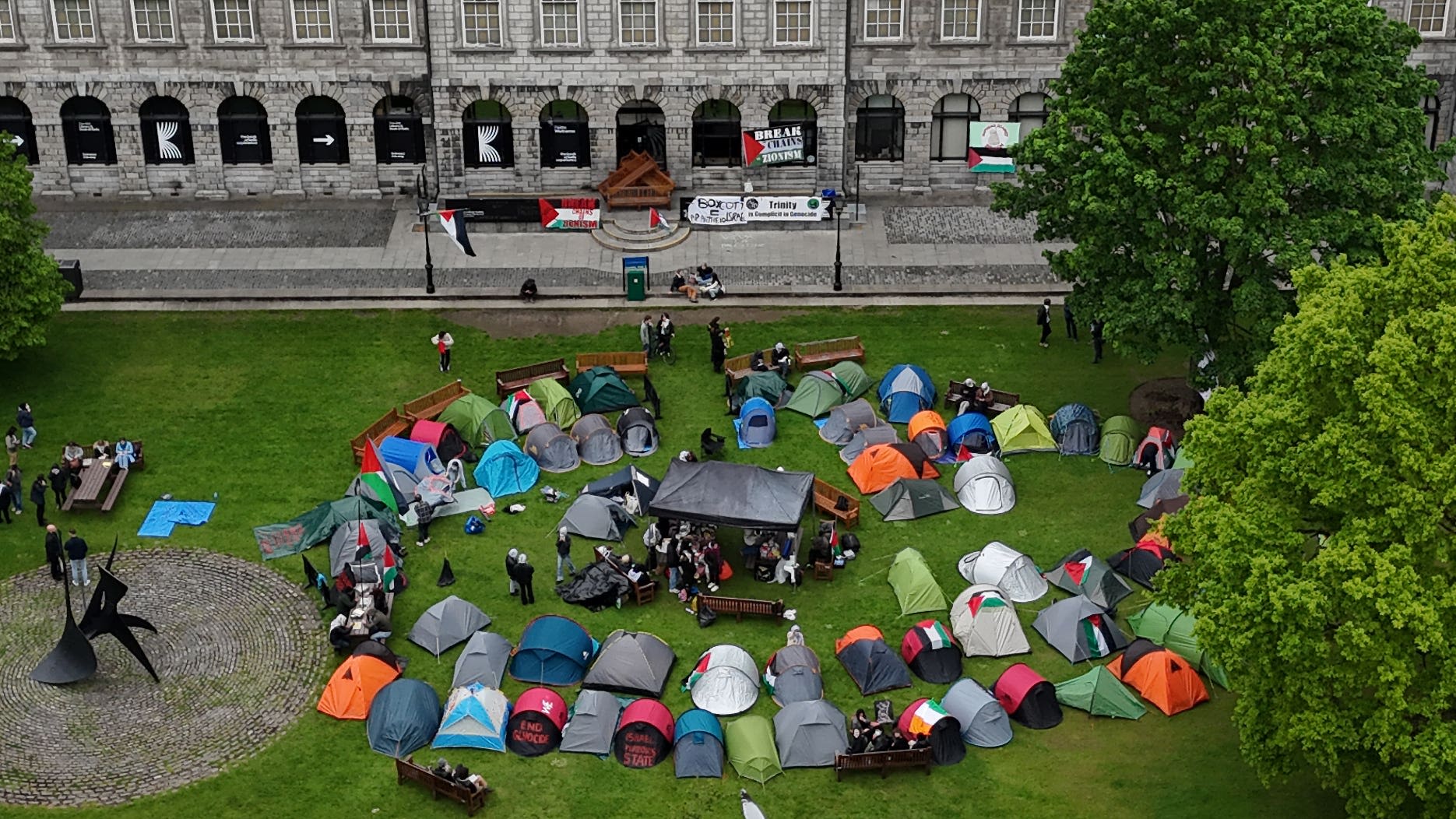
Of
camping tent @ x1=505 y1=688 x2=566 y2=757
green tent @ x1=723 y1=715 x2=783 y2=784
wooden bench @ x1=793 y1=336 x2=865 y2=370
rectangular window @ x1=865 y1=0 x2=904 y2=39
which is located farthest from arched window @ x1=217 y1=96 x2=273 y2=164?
green tent @ x1=723 y1=715 x2=783 y2=784

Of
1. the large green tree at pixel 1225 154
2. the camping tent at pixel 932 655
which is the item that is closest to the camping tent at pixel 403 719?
the camping tent at pixel 932 655

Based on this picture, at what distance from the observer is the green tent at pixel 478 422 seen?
58.8m

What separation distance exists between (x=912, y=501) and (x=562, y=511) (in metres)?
10.7

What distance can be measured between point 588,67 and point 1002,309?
2121cm

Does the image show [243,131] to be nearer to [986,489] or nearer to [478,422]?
[478,422]

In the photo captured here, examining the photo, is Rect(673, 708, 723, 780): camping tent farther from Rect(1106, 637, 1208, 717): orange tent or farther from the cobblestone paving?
the cobblestone paving

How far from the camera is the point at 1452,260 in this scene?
125ft

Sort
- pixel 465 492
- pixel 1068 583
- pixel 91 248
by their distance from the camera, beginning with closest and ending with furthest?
1. pixel 1068 583
2. pixel 465 492
3. pixel 91 248

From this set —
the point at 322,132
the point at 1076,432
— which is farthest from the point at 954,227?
the point at 322,132

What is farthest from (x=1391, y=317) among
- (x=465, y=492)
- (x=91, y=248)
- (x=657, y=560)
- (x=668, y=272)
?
(x=91, y=248)

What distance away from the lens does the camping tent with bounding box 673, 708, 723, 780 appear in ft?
142

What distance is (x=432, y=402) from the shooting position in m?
60.7

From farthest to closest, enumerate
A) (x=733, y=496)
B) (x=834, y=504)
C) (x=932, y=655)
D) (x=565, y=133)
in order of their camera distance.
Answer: (x=565, y=133)
(x=834, y=504)
(x=733, y=496)
(x=932, y=655)

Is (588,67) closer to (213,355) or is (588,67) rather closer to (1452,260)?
(213,355)
